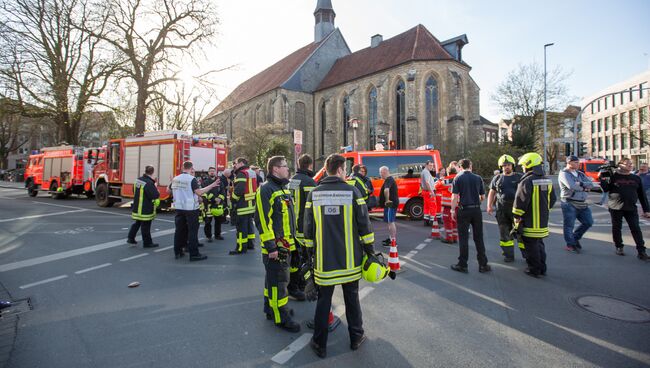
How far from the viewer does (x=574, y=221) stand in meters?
6.36

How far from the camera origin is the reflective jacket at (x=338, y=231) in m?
2.79

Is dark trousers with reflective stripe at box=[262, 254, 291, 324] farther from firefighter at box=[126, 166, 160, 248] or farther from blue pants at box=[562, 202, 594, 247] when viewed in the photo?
blue pants at box=[562, 202, 594, 247]

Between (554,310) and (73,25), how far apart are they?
22778 millimetres

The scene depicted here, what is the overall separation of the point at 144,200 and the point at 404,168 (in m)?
7.38

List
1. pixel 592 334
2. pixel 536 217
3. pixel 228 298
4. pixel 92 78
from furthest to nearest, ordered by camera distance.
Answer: pixel 92 78, pixel 536 217, pixel 228 298, pixel 592 334

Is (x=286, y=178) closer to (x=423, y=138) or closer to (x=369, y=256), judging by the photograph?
(x=369, y=256)

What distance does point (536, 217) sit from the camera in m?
4.89

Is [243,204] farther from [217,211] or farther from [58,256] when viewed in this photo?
[58,256]

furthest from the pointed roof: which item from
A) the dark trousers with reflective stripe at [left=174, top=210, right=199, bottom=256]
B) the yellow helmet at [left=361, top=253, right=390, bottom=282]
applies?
the yellow helmet at [left=361, top=253, right=390, bottom=282]

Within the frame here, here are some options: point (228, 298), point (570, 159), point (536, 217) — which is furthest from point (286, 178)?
point (570, 159)

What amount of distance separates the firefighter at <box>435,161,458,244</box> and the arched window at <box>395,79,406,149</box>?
74.7ft

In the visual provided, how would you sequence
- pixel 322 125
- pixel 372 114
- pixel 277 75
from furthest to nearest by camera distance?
Answer: pixel 277 75, pixel 322 125, pixel 372 114

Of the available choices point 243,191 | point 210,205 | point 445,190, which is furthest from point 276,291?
point 445,190

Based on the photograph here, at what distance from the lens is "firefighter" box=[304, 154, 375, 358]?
2795mm
